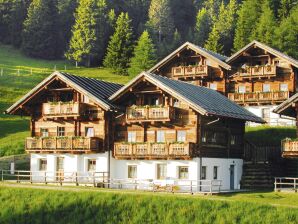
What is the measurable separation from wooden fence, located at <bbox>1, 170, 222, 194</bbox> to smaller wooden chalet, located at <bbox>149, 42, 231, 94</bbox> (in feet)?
61.4

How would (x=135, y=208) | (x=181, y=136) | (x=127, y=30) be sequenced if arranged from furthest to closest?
(x=127, y=30) < (x=181, y=136) < (x=135, y=208)

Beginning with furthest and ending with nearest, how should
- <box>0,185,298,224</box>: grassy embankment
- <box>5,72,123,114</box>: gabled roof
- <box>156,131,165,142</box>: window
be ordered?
<box>5,72,123,114</box>: gabled roof < <box>156,131,165,142</box>: window < <box>0,185,298,224</box>: grassy embankment

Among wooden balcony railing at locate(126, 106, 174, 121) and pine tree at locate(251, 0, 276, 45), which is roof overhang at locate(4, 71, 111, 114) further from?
pine tree at locate(251, 0, 276, 45)

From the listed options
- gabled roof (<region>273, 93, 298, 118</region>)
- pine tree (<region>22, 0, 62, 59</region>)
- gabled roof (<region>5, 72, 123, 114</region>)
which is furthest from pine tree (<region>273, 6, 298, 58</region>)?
gabled roof (<region>273, 93, 298, 118</region>)

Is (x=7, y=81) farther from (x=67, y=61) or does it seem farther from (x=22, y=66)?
(x=67, y=61)

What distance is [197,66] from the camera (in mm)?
68688

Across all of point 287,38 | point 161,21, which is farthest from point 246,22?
point 161,21

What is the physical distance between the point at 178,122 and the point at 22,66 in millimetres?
61838

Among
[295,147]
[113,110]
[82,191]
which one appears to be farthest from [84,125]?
[295,147]

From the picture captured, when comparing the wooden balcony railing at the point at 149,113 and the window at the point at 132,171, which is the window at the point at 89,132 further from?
the window at the point at 132,171

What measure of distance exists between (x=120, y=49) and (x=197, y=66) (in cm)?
3742

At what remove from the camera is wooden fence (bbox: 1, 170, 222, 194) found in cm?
4903

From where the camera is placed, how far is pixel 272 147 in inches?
2164

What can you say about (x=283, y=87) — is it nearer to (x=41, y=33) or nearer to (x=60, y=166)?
(x=60, y=166)
